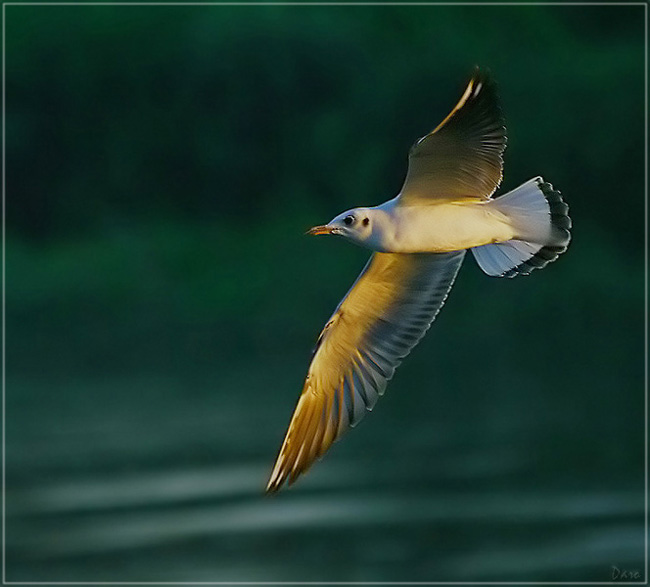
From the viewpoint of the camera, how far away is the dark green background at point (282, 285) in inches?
508

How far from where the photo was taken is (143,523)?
40.4ft

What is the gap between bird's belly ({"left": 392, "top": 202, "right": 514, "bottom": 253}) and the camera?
5590mm

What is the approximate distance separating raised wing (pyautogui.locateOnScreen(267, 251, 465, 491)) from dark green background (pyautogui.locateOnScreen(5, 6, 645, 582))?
5866 mm

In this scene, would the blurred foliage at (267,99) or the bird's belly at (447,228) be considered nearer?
the bird's belly at (447,228)

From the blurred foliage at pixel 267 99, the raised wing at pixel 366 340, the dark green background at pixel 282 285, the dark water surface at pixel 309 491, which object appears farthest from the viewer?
the blurred foliage at pixel 267 99

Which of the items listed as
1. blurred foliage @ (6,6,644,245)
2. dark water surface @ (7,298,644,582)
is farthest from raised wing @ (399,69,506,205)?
blurred foliage @ (6,6,644,245)

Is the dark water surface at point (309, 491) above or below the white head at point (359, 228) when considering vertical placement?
above

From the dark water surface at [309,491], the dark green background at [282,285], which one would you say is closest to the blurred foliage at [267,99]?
the dark green background at [282,285]

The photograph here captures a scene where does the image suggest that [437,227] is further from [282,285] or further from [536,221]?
[282,285]

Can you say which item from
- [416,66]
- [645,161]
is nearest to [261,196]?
[416,66]

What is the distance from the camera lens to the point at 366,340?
20.6 ft

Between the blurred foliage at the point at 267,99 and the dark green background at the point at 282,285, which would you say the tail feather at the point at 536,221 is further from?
the blurred foliage at the point at 267,99

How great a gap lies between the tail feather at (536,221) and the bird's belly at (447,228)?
45 mm

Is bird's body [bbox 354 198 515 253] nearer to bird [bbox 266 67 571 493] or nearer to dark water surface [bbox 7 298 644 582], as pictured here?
bird [bbox 266 67 571 493]
